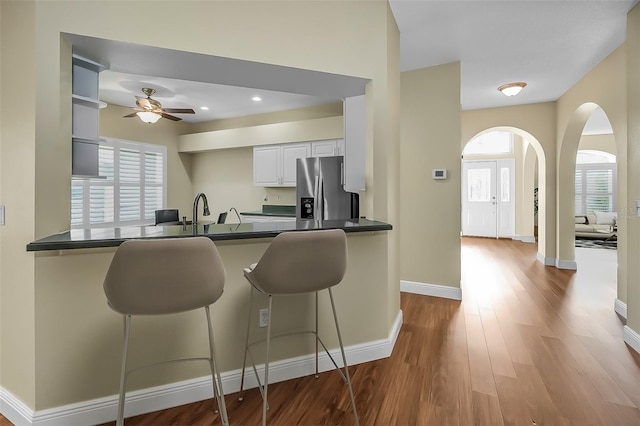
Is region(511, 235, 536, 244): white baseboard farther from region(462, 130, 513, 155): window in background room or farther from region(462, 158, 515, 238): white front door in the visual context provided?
region(462, 130, 513, 155): window in background room

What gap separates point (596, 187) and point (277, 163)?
958 centimetres

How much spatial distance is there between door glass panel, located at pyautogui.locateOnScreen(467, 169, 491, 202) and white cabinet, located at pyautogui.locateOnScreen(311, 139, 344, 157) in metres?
5.46

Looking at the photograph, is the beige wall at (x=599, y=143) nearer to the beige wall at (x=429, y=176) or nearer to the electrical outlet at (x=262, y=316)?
the beige wall at (x=429, y=176)

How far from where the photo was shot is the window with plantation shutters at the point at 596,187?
952 centimetres

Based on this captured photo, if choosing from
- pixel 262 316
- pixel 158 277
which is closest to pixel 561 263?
pixel 262 316

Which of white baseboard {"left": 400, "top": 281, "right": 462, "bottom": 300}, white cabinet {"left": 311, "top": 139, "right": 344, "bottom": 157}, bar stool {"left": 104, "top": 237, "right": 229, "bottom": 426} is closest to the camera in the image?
bar stool {"left": 104, "top": 237, "right": 229, "bottom": 426}

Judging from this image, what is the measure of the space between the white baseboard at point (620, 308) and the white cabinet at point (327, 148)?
361 cm

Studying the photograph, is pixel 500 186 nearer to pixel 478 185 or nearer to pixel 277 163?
pixel 478 185

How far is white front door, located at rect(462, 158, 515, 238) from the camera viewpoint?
859 centimetres

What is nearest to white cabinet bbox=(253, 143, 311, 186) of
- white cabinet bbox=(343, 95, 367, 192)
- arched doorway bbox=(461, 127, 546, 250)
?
white cabinet bbox=(343, 95, 367, 192)

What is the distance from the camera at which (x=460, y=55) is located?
369 cm

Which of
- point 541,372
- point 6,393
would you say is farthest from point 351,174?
point 6,393

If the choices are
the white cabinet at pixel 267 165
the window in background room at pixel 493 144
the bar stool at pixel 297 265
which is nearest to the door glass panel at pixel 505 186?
the window in background room at pixel 493 144

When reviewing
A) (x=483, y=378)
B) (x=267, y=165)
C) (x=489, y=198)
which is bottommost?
(x=483, y=378)
